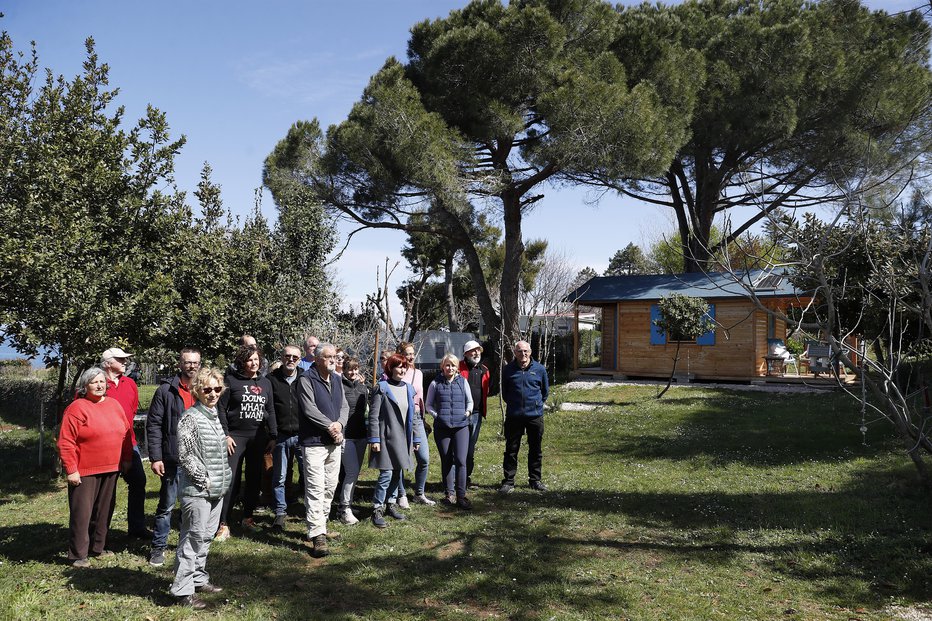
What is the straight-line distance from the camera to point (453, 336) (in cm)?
2809

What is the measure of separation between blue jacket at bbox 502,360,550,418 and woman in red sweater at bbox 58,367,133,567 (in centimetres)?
396

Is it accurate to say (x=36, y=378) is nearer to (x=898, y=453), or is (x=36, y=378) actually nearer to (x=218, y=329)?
(x=218, y=329)

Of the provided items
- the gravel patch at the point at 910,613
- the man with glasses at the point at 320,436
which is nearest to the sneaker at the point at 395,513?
the man with glasses at the point at 320,436

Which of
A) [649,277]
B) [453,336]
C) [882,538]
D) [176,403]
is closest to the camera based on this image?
[176,403]

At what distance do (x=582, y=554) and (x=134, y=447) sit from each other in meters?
3.79

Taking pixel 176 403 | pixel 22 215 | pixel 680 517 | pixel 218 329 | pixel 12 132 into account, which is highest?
pixel 12 132

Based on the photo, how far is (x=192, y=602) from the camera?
4.30 metres

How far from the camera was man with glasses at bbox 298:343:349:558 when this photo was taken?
546 cm

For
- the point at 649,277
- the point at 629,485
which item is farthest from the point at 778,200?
the point at 629,485

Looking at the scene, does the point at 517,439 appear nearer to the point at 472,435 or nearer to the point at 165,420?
the point at 472,435

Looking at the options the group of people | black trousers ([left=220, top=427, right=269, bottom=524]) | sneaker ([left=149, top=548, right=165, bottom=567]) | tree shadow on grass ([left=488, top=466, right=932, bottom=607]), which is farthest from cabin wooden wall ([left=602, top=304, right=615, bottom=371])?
sneaker ([left=149, top=548, right=165, bottom=567])

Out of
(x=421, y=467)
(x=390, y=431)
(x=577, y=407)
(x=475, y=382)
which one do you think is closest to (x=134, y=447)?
(x=390, y=431)

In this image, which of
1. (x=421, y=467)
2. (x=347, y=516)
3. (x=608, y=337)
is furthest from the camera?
(x=608, y=337)

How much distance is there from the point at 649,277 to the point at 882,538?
16.3 meters
